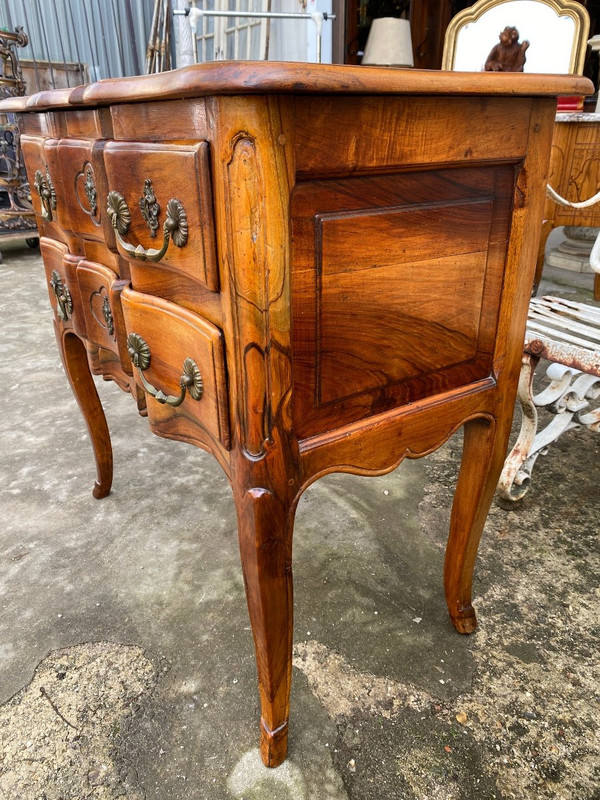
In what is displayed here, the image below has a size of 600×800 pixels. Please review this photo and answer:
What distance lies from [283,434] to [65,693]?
29.2 inches

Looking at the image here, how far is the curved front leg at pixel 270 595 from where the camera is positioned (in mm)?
730

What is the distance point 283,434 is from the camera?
70 centimetres

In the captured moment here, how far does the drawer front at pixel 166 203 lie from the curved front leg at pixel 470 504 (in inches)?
22.3

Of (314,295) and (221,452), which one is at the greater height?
(314,295)

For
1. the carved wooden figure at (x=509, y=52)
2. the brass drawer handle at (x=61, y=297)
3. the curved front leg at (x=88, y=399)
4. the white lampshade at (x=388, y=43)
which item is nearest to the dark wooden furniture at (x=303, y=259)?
the brass drawer handle at (x=61, y=297)

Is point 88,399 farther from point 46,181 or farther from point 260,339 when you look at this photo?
point 260,339

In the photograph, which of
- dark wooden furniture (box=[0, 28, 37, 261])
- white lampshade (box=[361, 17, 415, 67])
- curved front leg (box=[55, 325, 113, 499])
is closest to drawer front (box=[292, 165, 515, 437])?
curved front leg (box=[55, 325, 113, 499])

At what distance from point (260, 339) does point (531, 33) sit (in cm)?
339

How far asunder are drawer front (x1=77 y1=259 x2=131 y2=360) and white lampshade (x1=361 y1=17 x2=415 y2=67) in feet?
10.4

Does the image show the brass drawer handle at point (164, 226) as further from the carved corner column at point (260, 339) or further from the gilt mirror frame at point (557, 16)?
the gilt mirror frame at point (557, 16)

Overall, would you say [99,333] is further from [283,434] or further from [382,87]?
[382,87]

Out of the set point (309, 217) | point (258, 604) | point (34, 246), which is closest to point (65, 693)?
point (258, 604)

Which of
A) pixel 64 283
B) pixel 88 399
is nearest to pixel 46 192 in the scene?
pixel 64 283

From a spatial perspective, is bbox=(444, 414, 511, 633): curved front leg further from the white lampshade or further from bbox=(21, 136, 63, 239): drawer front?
the white lampshade
